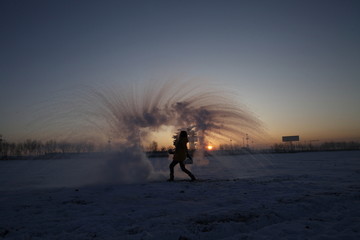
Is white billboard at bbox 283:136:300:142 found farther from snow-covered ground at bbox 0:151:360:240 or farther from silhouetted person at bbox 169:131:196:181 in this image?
snow-covered ground at bbox 0:151:360:240

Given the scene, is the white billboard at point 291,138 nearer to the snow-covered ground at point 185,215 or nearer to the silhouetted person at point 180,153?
the silhouetted person at point 180,153

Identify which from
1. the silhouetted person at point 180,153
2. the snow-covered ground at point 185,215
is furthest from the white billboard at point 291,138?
the snow-covered ground at point 185,215

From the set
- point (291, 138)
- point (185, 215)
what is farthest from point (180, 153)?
point (291, 138)

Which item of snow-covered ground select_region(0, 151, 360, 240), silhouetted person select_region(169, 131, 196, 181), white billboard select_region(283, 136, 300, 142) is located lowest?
snow-covered ground select_region(0, 151, 360, 240)

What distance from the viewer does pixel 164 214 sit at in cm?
615

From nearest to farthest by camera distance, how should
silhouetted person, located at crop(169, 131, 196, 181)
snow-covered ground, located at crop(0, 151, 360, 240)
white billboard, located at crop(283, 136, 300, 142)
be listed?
snow-covered ground, located at crop(0, 151, 360, 240)
silhouetted person, located at crop(169, 131, 196, 181)
white billboard, located at crop(283, 136, 300, 142)

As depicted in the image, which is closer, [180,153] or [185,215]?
[185,215]

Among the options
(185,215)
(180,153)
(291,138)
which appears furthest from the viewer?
(291,138)

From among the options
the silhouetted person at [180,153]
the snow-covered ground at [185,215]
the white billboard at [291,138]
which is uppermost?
the white billboard at [291,138]

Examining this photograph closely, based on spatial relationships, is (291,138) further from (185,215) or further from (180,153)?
(185,215)

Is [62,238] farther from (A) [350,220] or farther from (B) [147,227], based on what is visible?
(A) [350,220]

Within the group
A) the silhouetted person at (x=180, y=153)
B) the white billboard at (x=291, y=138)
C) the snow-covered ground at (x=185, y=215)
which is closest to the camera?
the snow-covered ground at (x=185, y=215)

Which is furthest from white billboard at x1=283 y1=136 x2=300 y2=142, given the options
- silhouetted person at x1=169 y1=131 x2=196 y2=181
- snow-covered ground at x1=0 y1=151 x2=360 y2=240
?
snow-covered ground at x1=0 y1=151 x2=360 y2=240

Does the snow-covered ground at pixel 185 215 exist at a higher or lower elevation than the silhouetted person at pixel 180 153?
lower
